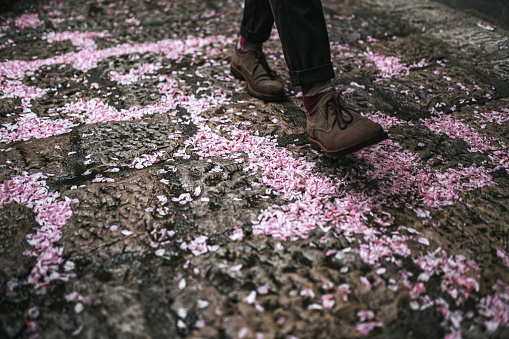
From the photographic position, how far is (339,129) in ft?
4.94

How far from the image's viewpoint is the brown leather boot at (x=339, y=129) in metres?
1.42

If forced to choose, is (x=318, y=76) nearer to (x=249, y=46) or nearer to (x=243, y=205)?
(x=243, y=205)

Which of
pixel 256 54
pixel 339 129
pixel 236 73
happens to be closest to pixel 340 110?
pixel 339 129

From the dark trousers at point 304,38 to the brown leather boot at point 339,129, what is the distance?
0.15 m

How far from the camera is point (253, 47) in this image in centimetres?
240

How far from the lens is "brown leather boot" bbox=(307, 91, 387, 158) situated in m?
1.42

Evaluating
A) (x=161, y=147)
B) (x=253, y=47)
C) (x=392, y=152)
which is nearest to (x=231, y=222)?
(x=161, y=147)

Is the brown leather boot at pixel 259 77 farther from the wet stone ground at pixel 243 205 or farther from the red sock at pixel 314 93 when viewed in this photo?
the red sock at pixel 314 93

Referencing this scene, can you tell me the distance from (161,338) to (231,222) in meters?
0.54

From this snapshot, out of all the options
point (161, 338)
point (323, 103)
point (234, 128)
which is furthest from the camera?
point (234, 128)

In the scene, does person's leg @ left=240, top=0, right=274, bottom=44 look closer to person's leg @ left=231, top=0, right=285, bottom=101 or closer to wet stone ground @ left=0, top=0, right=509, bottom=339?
person's leg @ left=231, top=0, right=285, bottom=101

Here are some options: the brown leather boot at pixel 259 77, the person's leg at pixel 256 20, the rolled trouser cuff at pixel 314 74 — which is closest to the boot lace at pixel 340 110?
the rolled trouser cuff at pixel 314 74

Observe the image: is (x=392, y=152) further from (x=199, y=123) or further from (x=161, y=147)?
(x=161, y=147)

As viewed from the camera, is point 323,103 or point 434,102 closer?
point 323,103
